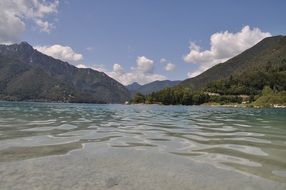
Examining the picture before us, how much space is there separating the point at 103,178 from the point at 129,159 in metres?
3.09

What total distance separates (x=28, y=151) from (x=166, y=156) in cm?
558

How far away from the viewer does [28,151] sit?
12.9 metres

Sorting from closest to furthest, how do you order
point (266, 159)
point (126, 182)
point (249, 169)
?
point (126, 182), point (249, 169), point (266, 159)

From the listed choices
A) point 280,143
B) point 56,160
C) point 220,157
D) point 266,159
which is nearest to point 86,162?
point 56,160

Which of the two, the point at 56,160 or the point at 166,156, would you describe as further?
the point at 166,156

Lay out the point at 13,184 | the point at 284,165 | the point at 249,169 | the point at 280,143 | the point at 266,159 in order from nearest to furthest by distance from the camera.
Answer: the point at 13,184 → the point at 249,169 → the point at 284,165 → the point at 266,159 → the point at 280,143

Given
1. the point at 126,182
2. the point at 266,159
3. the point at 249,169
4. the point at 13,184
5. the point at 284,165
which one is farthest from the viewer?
the point at 266,159

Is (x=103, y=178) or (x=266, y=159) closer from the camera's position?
(x=103, y=178)

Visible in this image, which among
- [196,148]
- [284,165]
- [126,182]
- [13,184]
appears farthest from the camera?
[196,148]

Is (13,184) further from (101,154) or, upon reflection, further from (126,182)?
(101,154)

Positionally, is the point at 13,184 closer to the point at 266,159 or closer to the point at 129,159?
the point at 129,159

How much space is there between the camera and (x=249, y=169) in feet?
34.7

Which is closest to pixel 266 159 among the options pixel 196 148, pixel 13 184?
pixel 196 148

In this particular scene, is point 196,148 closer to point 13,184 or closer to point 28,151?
point 28,151
